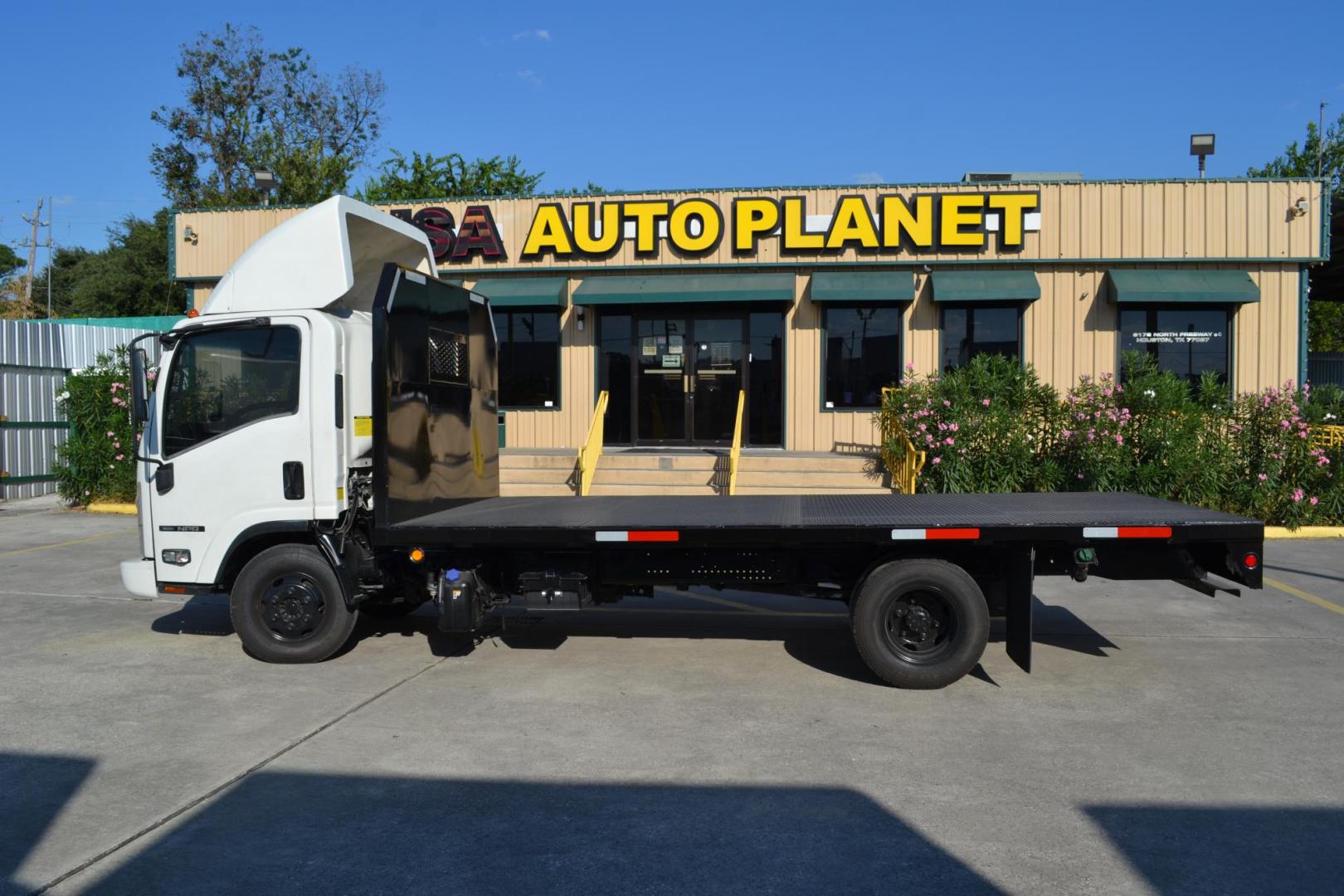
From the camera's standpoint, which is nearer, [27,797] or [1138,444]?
[27,797]

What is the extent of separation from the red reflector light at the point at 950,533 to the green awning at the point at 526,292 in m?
11.8

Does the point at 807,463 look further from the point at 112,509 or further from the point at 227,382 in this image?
the point at 112,509

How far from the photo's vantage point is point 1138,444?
1414 centimetres

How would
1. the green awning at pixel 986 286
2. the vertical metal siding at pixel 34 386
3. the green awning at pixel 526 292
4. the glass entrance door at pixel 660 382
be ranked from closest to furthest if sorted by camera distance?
the green awning at pixel 986 286, the green awning at pixel 526 292, the glass entrance door at pixel 660 382, the vertical metal siding at pixel 34 386

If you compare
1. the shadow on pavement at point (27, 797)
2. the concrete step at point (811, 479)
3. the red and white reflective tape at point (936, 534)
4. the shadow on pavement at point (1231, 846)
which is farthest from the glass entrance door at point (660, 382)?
the shadow on pavement at point (1231, 846)

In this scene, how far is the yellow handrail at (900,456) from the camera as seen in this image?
14258mm

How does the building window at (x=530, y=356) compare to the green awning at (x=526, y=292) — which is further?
the building window at (x=530, y=356)

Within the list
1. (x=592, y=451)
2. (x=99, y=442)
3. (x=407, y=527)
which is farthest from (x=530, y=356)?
(x=407, y=527)

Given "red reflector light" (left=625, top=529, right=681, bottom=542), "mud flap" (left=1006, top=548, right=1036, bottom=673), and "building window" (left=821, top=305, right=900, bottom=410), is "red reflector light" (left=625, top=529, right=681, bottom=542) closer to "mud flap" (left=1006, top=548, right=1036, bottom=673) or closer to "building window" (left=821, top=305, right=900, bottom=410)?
"mud flap" (left=1006, top=548, right=1036, bottom=673)

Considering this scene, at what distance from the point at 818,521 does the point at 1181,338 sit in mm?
12378

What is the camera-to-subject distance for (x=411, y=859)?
4168 millimetres

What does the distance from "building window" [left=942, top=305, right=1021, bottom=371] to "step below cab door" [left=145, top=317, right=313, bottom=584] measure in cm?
1216

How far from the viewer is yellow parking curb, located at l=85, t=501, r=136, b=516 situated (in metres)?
16.8

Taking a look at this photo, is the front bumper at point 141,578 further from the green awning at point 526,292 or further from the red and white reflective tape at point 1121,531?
the green awning at point 526,292
